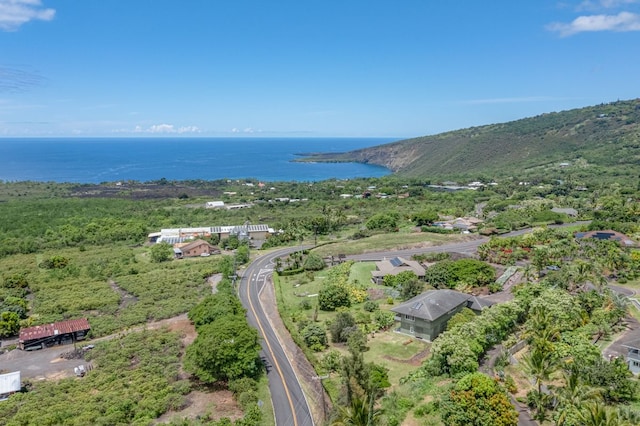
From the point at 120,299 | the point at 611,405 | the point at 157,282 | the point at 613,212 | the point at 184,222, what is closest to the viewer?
the point at 611,405

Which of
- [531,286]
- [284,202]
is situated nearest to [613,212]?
[531,286]

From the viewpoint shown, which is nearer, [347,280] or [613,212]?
[347,280]

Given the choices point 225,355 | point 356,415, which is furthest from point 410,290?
point 356,415

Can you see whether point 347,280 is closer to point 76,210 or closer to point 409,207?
point 409,207

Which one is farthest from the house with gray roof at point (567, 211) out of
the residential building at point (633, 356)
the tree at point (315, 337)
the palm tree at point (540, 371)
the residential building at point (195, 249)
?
the palm tree at point (540, 371)

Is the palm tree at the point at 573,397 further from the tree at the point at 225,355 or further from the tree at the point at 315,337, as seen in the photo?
the tree at the point at 225,355

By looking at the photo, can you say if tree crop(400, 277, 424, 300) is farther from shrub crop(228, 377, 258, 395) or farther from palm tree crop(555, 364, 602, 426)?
palm tree crop(555, 364, 602, 426)

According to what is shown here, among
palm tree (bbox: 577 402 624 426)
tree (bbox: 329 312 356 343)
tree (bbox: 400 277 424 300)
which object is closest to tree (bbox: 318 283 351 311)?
tree (bbox: 329 312 356 343)
